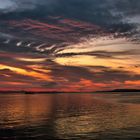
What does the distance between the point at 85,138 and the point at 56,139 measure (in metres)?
4.48

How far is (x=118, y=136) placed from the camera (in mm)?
46750

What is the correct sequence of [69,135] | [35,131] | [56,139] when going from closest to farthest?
1. [56,139]
2. [69,135]
3. [35,131]

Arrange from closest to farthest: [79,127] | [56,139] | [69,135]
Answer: [56,139]
[69,135]
[79,127]

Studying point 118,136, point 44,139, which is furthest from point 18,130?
point 118,136

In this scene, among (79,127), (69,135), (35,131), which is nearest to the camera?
(69,135)

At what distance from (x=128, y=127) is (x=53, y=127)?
1437cm

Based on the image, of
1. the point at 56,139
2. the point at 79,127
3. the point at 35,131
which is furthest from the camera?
the point at 79,127

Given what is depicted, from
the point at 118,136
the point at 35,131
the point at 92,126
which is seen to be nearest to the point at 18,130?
the point at 35,131

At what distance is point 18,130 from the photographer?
5419 cm

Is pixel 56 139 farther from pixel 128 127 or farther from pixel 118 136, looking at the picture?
pixel 128 127

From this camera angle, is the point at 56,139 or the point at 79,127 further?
the point at 79,127

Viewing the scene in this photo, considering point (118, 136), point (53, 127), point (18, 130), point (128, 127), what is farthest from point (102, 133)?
point (18, 130)

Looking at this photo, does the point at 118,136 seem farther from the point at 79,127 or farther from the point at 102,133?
the point at 79,127

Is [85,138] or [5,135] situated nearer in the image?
[85,138]
